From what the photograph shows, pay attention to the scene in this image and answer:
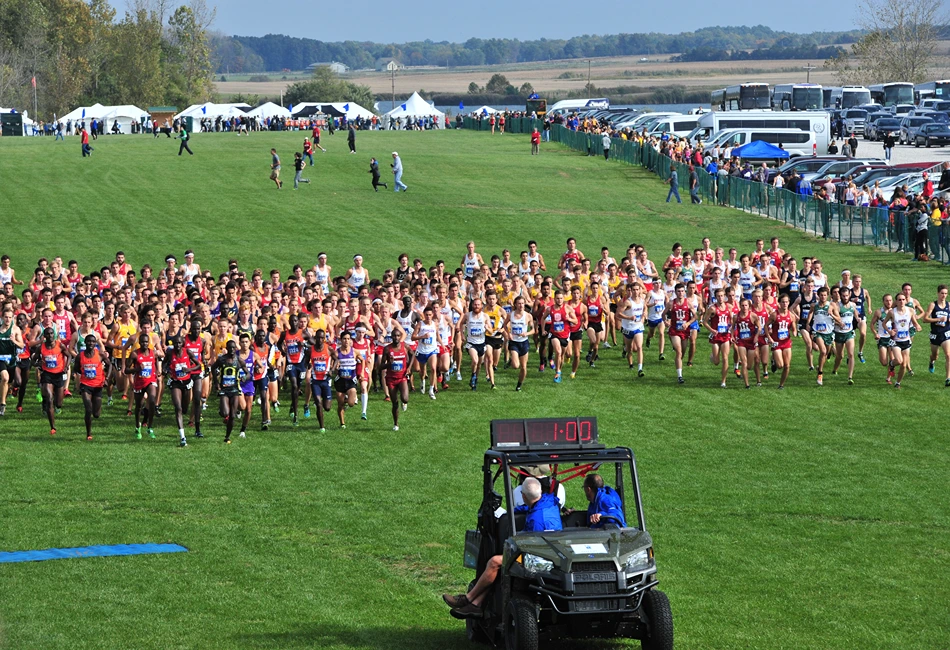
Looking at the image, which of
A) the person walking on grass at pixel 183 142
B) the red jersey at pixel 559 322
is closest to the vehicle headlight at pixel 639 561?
the red jersey at pixel 559 322

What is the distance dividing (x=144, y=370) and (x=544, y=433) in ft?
35.1

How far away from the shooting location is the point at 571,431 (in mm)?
10750

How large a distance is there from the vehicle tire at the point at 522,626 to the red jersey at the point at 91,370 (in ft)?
38.8

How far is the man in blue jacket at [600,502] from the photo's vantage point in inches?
419

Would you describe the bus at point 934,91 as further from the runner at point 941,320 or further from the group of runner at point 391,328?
the runner at point 941,320

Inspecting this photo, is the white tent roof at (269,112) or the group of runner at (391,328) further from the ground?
the white tent roof at (269,112)

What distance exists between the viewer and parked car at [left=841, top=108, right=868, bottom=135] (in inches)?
2953

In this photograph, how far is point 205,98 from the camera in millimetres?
141125

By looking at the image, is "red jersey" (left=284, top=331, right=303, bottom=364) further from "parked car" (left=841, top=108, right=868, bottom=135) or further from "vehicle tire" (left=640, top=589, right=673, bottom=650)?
"parked car" (left=841, top=108, right=868, bottom=135)

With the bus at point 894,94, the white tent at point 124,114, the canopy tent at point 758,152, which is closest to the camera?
the canopy tent at point 758,152

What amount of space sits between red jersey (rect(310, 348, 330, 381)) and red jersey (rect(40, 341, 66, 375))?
406cm

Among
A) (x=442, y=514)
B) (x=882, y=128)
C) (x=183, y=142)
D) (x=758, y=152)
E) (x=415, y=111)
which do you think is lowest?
(x=442, y=514)

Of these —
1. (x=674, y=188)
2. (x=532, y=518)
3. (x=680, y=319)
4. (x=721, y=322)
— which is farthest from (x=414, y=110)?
(x=532, y=518)

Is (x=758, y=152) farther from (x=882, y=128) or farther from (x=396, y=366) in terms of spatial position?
(x=396, y=366)
